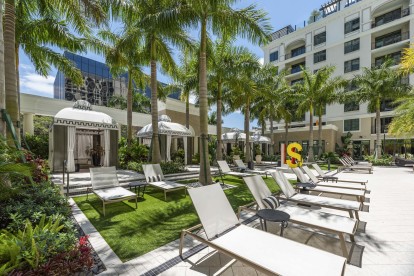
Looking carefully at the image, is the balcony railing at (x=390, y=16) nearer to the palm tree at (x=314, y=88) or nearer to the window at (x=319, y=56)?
the window at (x=319, y=56)

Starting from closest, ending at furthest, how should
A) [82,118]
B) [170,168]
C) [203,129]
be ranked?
[203,129]
[82,118]
[170,168]

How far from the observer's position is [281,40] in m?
43.8

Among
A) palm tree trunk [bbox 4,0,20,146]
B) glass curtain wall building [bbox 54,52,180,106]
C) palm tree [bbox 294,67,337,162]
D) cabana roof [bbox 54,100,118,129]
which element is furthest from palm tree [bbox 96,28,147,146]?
glass curtain wall building [bbox 54,52,180,106]

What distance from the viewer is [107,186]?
286 inches

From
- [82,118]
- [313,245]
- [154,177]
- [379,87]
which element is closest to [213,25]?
[154,177]

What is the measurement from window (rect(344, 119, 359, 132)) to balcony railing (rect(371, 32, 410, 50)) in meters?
12.1

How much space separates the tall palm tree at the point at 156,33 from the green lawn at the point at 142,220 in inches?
194

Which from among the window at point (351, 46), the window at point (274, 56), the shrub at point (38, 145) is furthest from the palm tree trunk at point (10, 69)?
the window at point (274, 56)

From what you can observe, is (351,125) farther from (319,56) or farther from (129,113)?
(129,113)

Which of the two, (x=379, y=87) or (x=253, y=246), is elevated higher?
(x=379, y=87)

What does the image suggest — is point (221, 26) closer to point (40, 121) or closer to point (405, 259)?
point (405, 259)

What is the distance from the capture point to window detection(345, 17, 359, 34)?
34.3m

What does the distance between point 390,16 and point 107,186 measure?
4569 centimetres

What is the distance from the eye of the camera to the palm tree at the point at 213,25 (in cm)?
875
